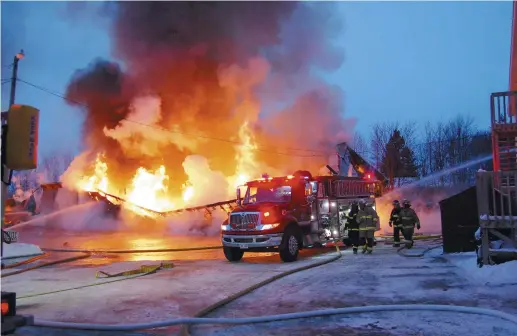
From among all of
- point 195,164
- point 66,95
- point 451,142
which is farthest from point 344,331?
point 451,142

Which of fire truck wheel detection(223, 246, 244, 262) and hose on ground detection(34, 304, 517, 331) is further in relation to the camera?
fire truck wheel detection(223, 246, 244, 262)

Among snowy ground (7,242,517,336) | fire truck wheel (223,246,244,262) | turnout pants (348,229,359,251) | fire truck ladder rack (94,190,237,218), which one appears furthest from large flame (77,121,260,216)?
snowy ground (7,242,517,336)

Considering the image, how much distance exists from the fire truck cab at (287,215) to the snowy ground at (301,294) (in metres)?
0.74

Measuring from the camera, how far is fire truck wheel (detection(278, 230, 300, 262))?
37.8 feet

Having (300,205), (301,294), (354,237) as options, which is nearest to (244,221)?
(300,205)

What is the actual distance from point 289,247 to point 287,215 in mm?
791

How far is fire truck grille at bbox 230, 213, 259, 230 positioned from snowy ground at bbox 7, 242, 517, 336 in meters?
1.02

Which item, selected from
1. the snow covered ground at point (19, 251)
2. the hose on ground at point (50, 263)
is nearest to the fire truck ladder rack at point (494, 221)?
the hose on ground at point (50, 263)

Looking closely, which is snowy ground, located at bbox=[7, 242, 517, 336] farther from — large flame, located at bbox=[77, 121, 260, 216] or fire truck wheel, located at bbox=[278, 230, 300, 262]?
large flame, located at bbox=[77, 121, 260, 216]

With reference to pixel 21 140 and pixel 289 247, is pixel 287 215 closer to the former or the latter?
pixel 289 247

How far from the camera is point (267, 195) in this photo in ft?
41.5

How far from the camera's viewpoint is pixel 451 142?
45688 millimetres

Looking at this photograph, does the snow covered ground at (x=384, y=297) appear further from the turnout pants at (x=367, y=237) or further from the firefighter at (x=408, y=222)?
the firefighter at (x=408, y=222)

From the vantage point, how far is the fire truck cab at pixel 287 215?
11.5 metres
